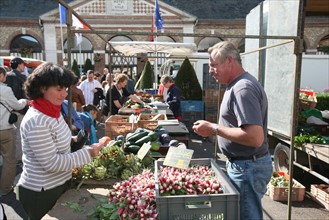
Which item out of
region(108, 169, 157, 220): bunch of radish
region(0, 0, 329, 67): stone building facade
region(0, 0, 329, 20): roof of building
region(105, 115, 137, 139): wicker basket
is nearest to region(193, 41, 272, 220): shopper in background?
region(108, 169, 157, 220): bunch of radish

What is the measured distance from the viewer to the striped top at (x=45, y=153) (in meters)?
1.93

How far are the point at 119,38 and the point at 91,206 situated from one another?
942 inches

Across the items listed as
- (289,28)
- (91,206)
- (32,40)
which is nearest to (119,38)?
(32,40)

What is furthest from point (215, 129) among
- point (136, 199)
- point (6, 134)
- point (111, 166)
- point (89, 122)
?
point (6, 134)

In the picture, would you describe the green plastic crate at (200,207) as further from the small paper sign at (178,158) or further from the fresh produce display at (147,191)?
the small paper sign at (178,158)

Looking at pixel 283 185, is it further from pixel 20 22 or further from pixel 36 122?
pixel 20 22

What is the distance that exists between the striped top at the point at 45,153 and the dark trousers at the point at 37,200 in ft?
0.10

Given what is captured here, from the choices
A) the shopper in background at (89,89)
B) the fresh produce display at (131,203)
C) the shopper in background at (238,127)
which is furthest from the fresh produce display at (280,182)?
the shopper in background at (89,89)

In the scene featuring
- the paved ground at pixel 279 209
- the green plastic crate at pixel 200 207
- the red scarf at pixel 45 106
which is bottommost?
the paved ground at pixel 279 209

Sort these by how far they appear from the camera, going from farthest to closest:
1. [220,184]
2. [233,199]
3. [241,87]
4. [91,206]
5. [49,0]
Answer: [49,0] < [91,206] < [220,184] < [241,87] < [233,199]

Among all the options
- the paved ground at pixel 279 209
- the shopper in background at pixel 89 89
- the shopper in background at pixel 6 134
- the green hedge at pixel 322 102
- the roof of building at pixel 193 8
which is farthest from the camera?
the roof of building at pixel 193 8

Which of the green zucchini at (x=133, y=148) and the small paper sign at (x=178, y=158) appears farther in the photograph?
the green zucchini at (x=133, y=148)

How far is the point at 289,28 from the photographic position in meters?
4.52

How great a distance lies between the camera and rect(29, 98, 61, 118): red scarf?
1960mm
